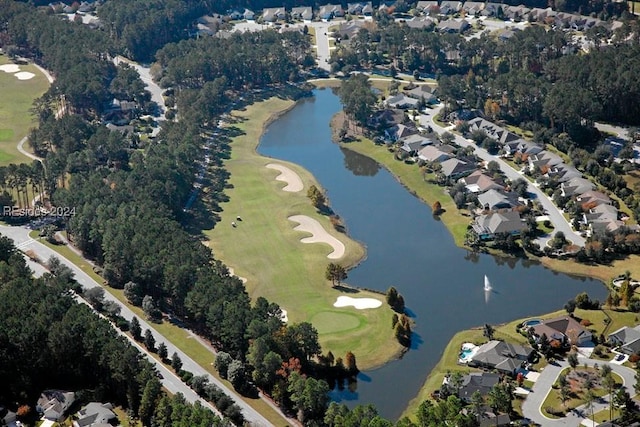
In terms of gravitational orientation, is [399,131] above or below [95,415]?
below

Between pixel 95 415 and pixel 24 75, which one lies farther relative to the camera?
pixel 24 75

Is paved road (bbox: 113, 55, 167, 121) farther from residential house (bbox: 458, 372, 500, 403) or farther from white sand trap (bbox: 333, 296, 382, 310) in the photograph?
residential house (bbox: 458, 372, 500, 403)

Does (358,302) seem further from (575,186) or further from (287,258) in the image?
(575,186)

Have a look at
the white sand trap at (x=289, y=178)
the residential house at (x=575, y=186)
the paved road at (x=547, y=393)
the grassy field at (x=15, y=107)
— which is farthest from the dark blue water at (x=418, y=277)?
the grassy field at (x=15, y=107)

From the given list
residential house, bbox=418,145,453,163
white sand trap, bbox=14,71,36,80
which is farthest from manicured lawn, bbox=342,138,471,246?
white sand trap, bbox=14,71,36,80

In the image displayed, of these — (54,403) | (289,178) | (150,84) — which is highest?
(54,403)

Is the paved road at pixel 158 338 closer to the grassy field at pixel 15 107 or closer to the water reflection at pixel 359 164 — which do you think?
the grassy field at pixel 15 107

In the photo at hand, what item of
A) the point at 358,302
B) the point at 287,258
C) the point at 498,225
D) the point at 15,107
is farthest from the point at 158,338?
the point at 15,107
